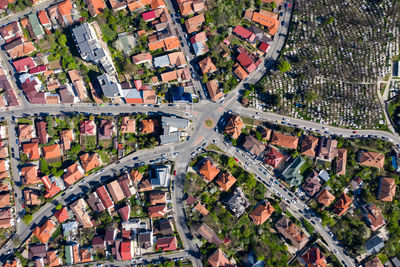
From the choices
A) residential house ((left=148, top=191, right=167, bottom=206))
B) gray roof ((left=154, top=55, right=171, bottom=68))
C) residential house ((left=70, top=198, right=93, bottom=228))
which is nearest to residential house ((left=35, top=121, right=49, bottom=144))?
residential house ((left=70, top=198, right=93, bottom=228))

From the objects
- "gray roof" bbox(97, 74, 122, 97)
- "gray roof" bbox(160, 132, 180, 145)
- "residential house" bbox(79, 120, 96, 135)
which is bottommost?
"gray roof" bbox(160, 132, 180, 145)

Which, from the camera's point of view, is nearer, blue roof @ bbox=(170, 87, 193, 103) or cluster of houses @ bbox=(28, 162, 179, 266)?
cluster of houses @ bbox=(28, 162, 179, 266)

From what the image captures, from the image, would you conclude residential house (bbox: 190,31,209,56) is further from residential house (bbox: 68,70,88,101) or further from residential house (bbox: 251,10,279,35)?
residential house (bbox: 68,70,88,101)

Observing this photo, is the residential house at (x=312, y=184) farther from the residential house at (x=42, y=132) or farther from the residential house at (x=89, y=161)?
the residential house at (x=42, y=132)

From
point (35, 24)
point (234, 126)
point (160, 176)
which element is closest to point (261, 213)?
point (234, 126)

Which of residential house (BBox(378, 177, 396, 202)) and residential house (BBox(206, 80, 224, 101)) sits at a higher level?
residential house (BBox(206, 80, 224, 101))

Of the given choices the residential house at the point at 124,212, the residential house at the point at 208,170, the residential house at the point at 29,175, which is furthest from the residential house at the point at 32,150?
the residential house at the point at 208,170
